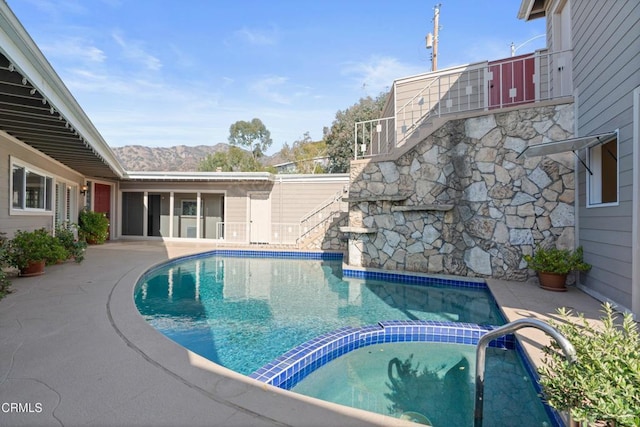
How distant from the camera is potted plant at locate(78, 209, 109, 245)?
36.9 feet

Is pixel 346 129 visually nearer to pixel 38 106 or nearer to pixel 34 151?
pixel 34 151

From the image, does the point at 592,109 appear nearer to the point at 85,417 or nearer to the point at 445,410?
the point at 445,410

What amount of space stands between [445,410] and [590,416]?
1461 mm

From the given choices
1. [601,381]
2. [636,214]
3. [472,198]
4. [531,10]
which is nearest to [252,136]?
[531,10]

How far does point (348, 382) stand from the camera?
3160 mm

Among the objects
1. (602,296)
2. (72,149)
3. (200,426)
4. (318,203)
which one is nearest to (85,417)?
(200,426)

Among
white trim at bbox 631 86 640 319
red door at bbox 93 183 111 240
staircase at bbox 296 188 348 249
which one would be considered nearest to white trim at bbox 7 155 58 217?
red door at bbox 93 183 111 240

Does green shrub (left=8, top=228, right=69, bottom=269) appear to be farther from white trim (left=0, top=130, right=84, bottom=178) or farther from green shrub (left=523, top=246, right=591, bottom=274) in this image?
green shrub (left=523, top=246, right=591, bottom=274)

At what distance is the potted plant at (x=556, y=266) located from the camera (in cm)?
532

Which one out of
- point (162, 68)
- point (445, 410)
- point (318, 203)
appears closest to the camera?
point (445, 410)

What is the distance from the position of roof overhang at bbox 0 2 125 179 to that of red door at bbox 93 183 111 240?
13.6 feet

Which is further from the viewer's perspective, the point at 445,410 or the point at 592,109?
the point at 592,109

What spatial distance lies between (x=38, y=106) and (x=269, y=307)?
4.38 metres

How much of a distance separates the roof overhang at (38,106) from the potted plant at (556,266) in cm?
740
